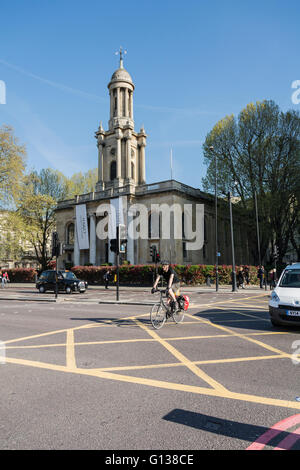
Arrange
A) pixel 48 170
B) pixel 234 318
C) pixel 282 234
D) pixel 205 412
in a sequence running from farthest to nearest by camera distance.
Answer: pixel 48 170
pixel 282 234
pixel 234 318
pixel 205 412

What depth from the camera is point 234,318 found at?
9.93 metres

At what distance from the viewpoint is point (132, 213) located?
41.7 m

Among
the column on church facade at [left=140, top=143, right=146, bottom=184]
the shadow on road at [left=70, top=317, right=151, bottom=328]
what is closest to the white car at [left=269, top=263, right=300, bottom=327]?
the shadow on road at [left=70, top=317, right=151, bottom=328]

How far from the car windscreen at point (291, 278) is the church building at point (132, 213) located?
1103 inches

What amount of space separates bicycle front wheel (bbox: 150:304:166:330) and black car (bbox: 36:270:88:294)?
53.3ft

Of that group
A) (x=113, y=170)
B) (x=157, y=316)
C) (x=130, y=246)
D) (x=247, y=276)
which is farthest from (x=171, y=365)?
(x=113, y=170)

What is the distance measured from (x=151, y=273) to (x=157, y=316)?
2348 centimetres

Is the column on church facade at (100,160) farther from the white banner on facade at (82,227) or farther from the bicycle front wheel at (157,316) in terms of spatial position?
the bicycle front wheel at (157,316)

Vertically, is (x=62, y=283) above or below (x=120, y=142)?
below

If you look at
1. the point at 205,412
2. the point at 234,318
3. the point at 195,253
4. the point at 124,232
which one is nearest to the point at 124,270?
the point at 124,232

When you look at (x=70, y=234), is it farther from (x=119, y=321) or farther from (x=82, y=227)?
(x=119, y=321)

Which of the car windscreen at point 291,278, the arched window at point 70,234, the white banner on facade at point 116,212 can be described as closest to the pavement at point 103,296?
the car windscreen at point 291,278
